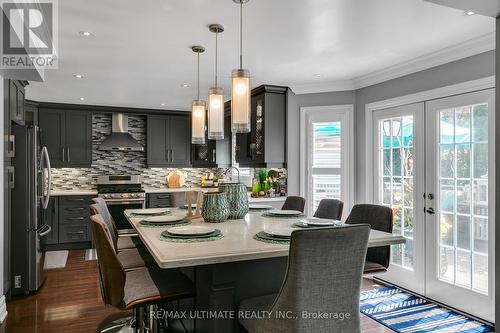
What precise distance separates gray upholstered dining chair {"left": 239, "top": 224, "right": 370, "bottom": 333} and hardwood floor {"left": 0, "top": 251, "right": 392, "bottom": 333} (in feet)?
4.99

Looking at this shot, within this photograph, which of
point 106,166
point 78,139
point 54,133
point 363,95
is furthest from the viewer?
point 106,166

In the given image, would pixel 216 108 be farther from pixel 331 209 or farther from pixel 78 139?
pixel 78 139

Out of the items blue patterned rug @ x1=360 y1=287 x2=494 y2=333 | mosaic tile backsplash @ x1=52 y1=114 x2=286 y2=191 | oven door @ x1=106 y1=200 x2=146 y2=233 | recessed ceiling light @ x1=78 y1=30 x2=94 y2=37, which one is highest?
recessed ceiling light @ x1=78 y1=30 x2=94 y2=37

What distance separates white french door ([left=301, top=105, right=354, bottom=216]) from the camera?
4531 mm

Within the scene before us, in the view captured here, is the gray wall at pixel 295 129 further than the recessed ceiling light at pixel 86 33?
Yes

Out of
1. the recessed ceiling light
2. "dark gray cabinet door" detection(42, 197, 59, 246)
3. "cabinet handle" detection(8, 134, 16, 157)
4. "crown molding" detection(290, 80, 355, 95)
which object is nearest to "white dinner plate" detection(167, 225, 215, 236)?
the recessed ceiling light

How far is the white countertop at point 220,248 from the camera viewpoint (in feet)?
4.94

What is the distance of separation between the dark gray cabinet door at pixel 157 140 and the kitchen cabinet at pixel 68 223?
138 centimetres

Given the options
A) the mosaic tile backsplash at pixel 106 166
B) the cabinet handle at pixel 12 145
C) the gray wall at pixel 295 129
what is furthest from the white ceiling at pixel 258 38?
the mosaic tile backsplash at pixel 106 166

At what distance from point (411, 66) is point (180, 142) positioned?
174 inches

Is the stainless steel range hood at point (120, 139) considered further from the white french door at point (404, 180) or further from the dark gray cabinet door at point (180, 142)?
the white french door at point (404, 180)

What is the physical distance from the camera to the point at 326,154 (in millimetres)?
4637

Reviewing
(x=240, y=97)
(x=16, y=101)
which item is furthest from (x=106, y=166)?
(x=240, y=97)

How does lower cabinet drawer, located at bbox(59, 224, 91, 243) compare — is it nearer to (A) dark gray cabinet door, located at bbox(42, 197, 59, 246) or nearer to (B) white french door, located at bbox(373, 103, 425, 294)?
(A) dark gray cabinet door, located at bbox(42, 197, 59, 246)
